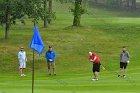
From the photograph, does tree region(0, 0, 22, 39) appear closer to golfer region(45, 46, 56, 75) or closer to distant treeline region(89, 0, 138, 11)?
golfer region(45, 46, 56, 75)

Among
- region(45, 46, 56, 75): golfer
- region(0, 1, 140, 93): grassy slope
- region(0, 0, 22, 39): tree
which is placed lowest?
region(0, 1, 140, 93): grassy slope

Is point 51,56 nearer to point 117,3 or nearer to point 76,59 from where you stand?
point 76,59

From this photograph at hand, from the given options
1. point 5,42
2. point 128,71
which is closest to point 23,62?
point 128,71

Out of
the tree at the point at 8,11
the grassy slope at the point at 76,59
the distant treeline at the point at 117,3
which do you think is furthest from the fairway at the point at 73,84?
the distant treeline at the point at 117,3

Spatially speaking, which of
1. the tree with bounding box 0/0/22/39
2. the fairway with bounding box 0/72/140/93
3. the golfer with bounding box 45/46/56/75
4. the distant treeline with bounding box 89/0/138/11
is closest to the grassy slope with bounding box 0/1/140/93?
the fairway with bounding box 0/72/140/93

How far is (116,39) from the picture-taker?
47156mm

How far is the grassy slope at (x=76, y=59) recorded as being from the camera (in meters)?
25.4

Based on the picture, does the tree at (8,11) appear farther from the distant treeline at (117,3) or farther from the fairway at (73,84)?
the distant treeline at (117,3)

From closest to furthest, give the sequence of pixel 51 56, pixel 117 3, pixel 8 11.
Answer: pixel 51 56
pixel 8 11
pixel 117 3

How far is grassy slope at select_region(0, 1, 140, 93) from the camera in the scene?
25.4 m

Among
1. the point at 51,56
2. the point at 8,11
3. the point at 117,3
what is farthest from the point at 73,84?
the point at 117,3

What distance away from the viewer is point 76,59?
3762 cm

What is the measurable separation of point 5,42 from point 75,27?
12.3 m

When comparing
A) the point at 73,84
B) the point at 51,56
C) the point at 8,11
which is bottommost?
the point at 73,84
